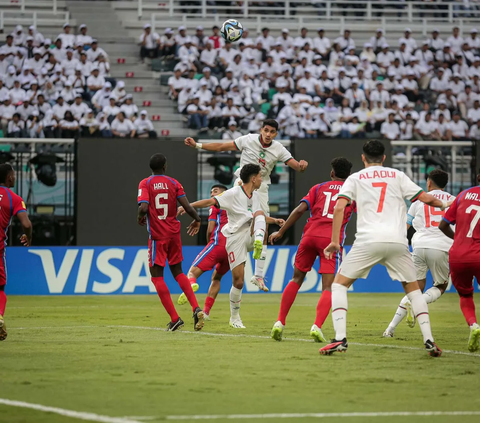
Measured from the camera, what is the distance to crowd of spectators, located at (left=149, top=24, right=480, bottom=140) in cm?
2578

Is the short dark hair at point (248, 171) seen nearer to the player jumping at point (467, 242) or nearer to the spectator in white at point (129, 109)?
the player jumping at point (467, 242)

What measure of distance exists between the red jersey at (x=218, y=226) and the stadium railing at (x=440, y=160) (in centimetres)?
763

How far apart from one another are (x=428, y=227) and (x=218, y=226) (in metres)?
3.49

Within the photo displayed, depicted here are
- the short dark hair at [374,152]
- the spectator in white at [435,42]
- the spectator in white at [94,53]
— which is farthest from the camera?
the spectator in white at [435,42]

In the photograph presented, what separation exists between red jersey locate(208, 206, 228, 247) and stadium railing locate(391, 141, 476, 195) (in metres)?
7.63

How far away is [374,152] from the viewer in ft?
28.7

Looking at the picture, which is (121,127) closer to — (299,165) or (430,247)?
(299,165)

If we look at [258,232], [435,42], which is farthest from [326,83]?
[258,232]

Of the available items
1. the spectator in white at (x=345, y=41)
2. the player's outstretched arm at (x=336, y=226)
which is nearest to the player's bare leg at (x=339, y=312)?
the player's outstretched arm at (x=336, y=226)

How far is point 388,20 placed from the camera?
108 feet

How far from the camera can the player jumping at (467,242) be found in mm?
9211

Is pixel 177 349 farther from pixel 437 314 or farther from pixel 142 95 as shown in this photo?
pixel 142 95

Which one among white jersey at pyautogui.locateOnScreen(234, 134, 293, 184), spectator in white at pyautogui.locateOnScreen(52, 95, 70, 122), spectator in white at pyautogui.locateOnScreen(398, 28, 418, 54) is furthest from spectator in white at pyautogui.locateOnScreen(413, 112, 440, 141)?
white jersey at pyautogui.locateOnScreen(234, 134, 293, 184)

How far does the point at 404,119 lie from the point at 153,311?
14.2m
